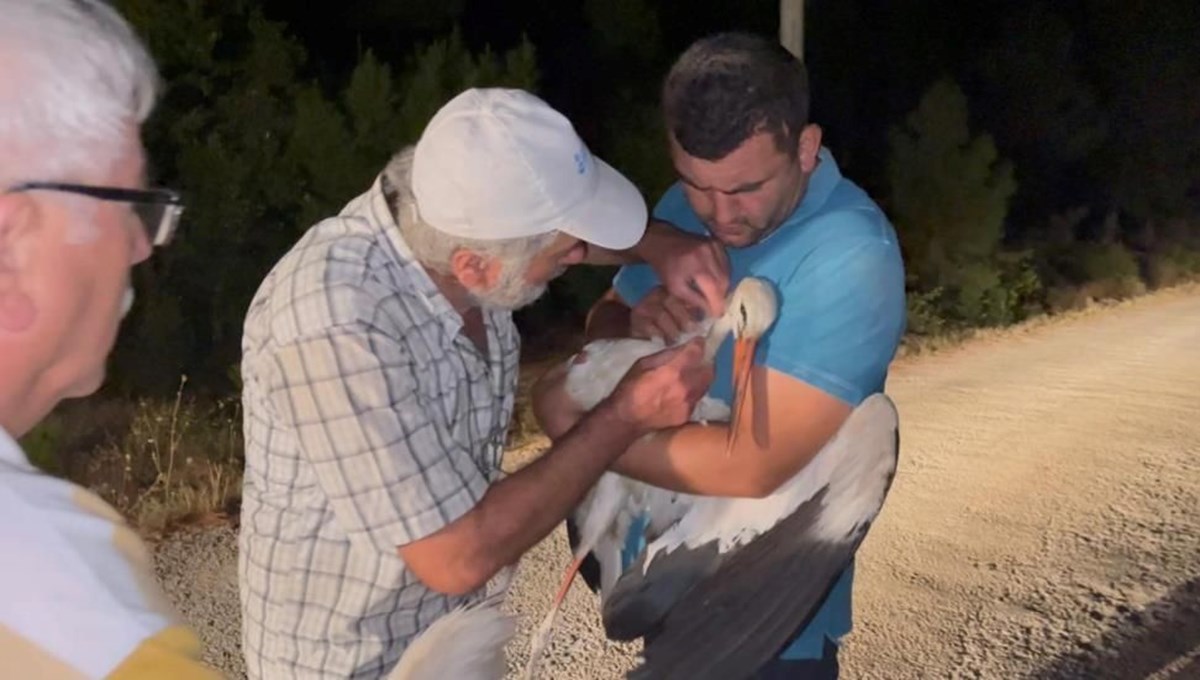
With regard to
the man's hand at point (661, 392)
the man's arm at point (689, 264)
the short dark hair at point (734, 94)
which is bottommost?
the man's hand at point (661, 392)

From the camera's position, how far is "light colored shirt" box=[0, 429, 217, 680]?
36.1 inches

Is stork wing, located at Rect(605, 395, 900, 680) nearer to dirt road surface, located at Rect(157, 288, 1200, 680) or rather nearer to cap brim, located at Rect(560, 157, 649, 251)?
cap brim, located at Rect(560, 157, 649, 251)

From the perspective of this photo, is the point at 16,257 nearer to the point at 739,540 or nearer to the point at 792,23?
the point at 739,540

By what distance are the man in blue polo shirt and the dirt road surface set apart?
2472 millimetres

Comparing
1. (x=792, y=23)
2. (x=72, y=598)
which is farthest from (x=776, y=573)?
(x=792, y=23)

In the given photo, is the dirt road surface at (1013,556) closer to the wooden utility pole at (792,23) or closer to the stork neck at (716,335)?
the stork neck at (716,335)

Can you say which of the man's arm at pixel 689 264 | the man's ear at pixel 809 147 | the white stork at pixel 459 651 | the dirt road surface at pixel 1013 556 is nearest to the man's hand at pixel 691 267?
the man's arm at pixel 689 264

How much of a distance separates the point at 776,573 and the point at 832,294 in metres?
0.48

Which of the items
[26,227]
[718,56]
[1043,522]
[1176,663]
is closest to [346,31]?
[1043,522]

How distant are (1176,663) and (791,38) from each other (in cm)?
629

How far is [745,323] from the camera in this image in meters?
2.08

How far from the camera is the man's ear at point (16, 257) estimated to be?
3.48 ft

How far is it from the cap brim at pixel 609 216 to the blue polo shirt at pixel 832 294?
0.24 m

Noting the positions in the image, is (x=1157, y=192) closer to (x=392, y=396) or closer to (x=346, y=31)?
(x=346, y=31)
